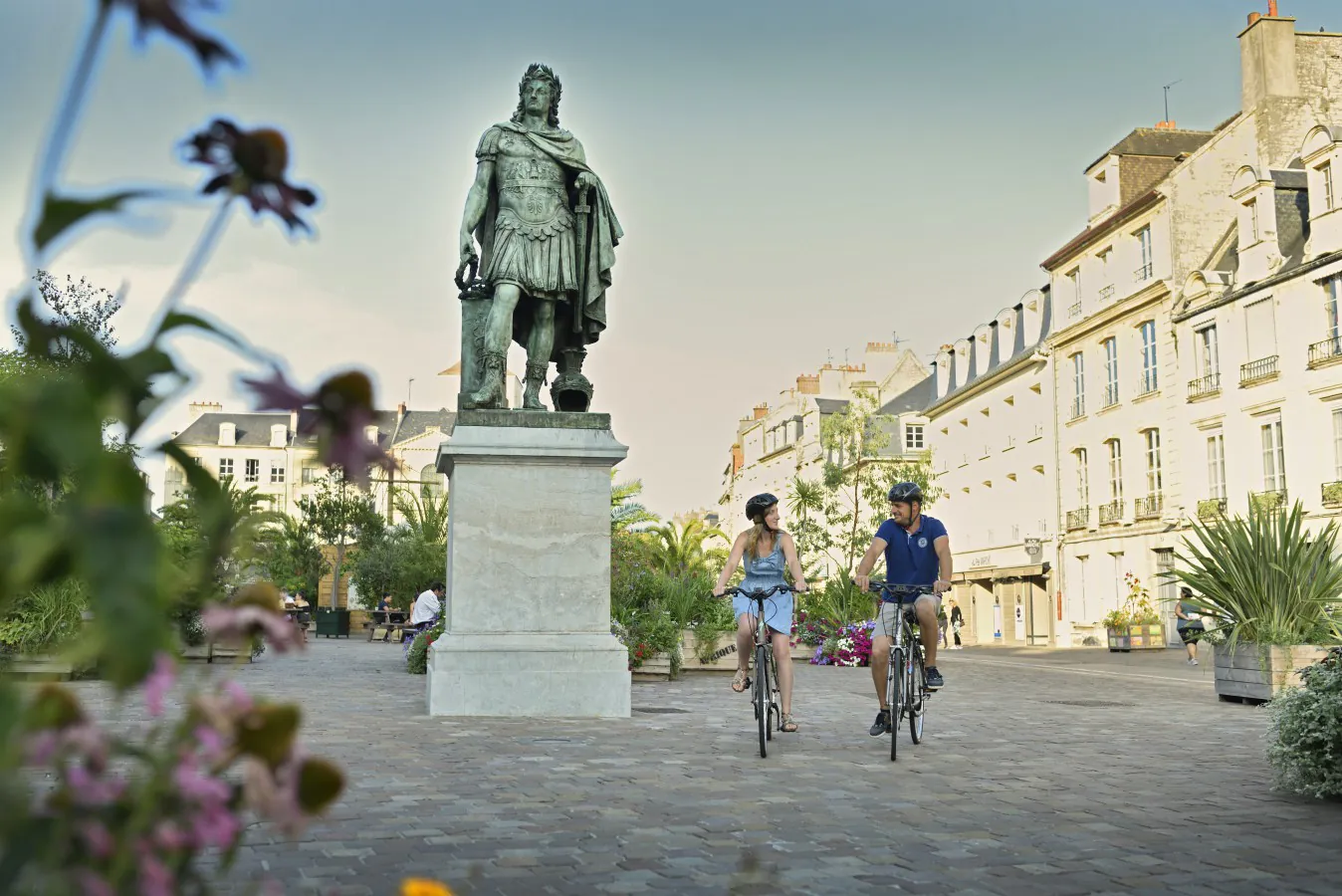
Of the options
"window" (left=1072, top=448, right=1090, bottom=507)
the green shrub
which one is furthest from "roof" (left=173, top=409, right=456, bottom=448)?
the green shrub

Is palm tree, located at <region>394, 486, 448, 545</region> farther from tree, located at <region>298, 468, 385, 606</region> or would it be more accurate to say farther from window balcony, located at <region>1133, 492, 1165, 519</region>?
window balcony, located at <region>1133, 492, 1165, 519</region>

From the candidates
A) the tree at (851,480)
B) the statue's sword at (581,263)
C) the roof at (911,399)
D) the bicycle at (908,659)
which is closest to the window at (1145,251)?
the tree at (851,480)

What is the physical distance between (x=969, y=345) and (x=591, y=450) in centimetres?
4946

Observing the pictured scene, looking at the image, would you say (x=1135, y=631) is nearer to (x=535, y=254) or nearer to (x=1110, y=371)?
(x=1110, y=371)

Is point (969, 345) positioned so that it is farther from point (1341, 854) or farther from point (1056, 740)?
point (1341, 854)

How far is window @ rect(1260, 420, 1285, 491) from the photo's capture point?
34.4 m

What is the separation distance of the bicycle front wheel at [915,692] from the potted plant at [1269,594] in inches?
196

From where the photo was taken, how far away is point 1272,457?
34.8m

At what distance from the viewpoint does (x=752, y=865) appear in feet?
5.41

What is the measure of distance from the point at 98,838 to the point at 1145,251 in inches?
1724

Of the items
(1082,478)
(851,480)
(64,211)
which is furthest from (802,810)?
(1082,478)

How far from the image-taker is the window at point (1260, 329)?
114 ft

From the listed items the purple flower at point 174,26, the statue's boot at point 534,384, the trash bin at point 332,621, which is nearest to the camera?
the purple flower at point 174,26

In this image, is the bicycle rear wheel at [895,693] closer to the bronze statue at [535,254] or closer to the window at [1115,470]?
the bronze statue at [535,254]
